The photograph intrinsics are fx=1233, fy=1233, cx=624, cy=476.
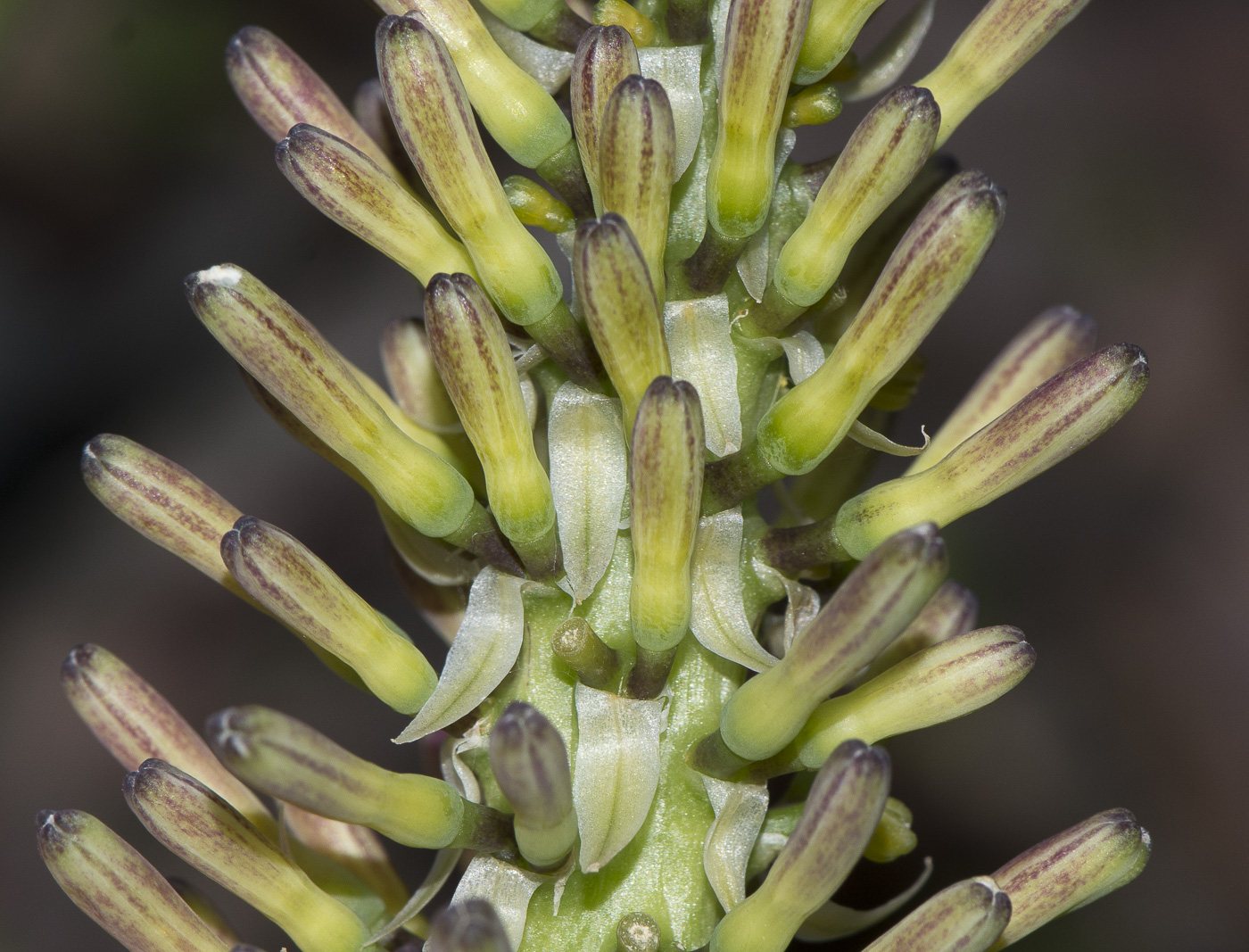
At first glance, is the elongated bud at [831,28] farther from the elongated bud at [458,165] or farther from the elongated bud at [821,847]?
the elongated bud at [821,847]

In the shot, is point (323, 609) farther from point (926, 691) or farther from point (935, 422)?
point (935, 422)

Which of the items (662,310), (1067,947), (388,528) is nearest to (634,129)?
(662,310)

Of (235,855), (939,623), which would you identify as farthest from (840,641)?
(235,855)

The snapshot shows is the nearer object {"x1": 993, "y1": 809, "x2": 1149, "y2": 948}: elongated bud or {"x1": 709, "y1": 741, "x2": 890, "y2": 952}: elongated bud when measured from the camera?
{"x1": 709, "y1": 741, "x2": 890, "y2": 952}: elongated bud

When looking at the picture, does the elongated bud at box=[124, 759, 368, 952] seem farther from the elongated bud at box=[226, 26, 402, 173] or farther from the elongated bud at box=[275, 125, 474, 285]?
the elongated bud at box=[226, 26, 402, 173]

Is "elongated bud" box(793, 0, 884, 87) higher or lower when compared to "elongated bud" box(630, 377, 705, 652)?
higher

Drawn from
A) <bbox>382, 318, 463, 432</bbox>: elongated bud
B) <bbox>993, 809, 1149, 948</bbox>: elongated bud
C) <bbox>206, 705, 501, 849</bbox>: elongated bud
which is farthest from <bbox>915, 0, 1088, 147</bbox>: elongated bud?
<bbox>206, 705, 501, 849</bbox>: elongated bud
